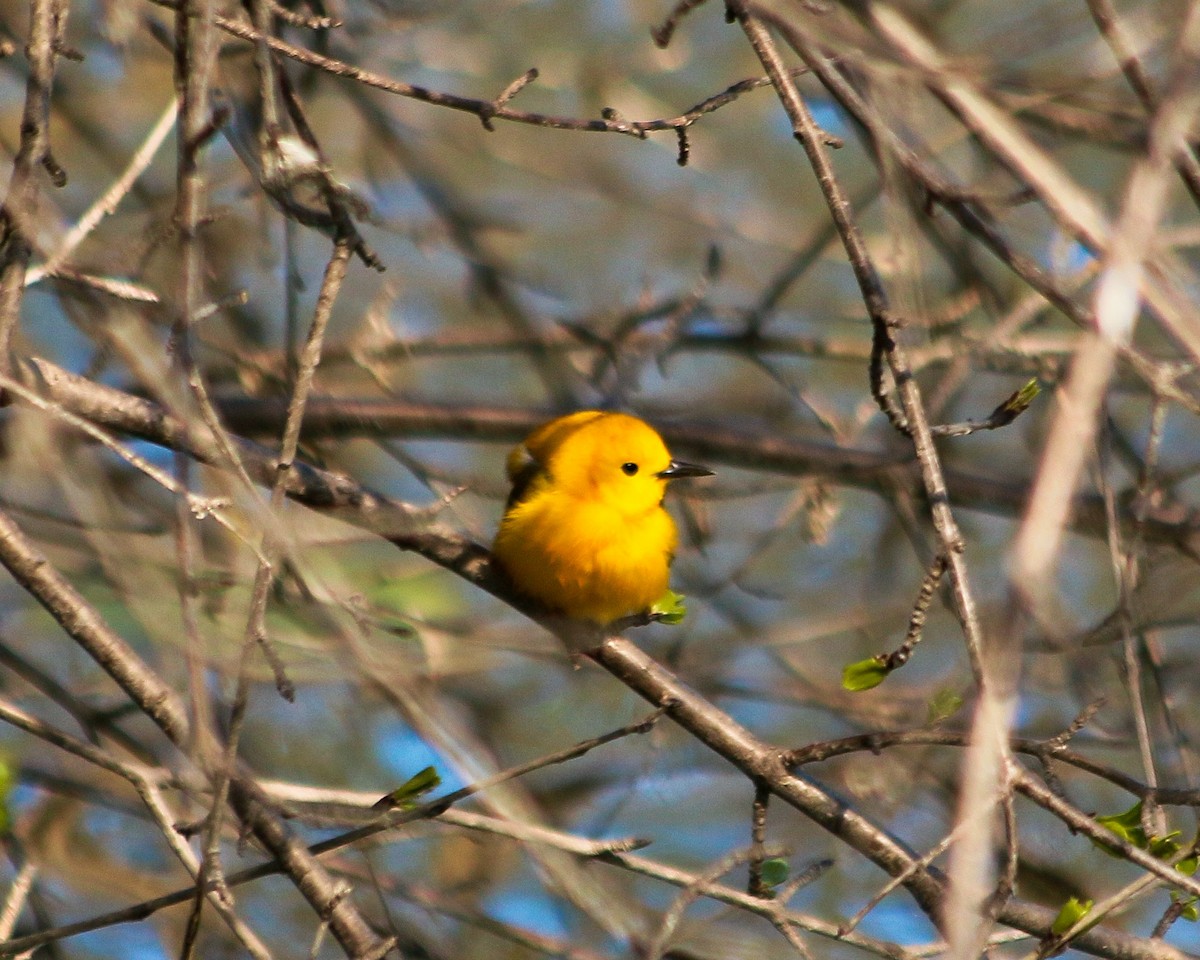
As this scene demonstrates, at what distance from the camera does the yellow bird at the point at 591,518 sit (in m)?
4.66

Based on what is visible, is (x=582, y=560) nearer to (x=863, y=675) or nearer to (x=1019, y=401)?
(x=863, y=675)

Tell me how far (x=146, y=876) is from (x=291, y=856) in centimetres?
312

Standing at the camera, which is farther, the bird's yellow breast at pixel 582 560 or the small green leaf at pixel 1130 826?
the bird's yellow breast at pixel 582 560

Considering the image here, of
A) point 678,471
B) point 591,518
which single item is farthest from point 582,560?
point 678,471

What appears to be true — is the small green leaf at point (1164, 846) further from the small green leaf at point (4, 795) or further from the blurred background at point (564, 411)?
the small green leaf at point (4, 795)

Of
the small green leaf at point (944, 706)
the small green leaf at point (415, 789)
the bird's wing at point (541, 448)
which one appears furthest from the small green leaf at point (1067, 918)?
the bird's wing at point (541, 448)

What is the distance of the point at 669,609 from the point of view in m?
4.61

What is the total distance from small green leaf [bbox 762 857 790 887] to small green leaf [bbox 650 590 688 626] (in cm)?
125

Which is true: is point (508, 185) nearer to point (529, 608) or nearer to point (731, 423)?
point (731, 423)

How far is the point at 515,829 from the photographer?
2621 mm

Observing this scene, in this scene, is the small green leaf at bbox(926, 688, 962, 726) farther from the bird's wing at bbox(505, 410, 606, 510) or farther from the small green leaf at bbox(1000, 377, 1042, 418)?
the bird's wing at bbox(505, 410, 606, 510)

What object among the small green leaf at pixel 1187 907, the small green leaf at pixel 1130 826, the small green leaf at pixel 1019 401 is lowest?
the small green leaf at pixel 1187 907

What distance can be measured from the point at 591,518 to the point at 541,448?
1.67ft

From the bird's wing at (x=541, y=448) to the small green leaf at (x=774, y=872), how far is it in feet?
7.21
